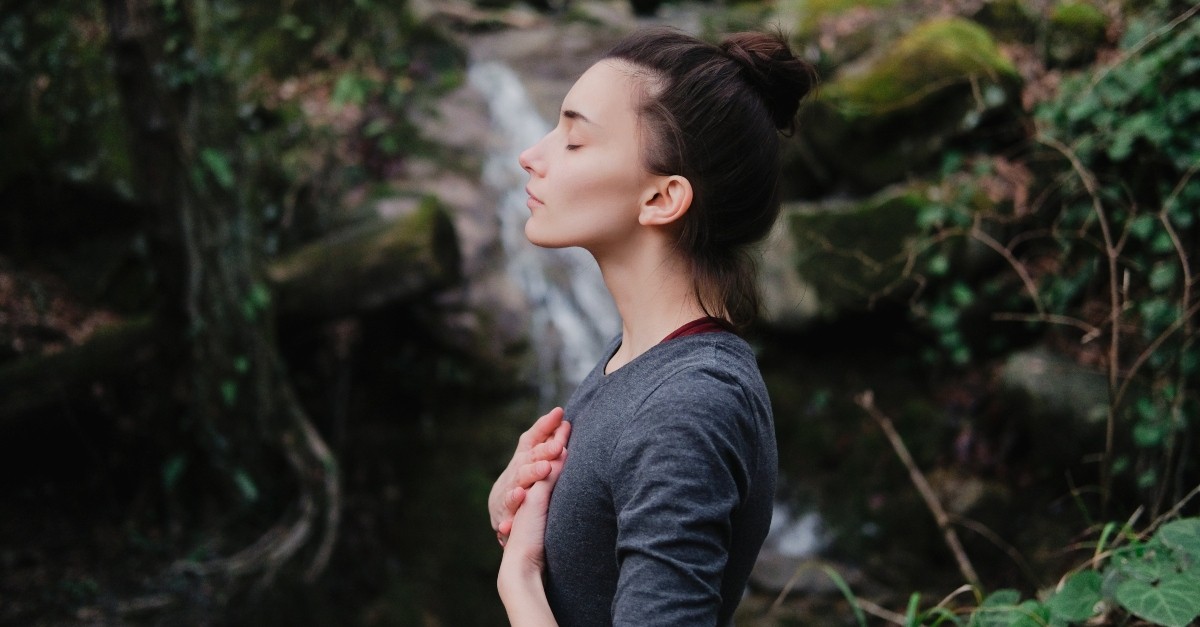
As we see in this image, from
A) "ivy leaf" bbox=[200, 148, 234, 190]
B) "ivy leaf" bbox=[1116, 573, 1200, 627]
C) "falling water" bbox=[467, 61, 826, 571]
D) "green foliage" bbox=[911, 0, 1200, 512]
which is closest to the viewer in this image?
"ivy leaf" bbox=[1116, 573, 1200, 627]

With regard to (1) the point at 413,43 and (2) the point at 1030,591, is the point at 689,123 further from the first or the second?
(1) the point at 413,43

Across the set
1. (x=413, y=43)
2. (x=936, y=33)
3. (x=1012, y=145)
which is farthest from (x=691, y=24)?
(x=1012, y=145)

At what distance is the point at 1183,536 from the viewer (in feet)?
5.57

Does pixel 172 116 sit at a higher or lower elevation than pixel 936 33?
lower

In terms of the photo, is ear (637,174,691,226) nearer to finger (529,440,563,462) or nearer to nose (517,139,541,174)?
nose (517,139,541,174)

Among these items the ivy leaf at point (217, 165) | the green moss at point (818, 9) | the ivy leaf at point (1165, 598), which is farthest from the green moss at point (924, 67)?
the ivy leaf at point (1165, 598)

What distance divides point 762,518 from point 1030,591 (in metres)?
3.46

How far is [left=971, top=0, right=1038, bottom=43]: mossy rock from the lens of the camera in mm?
5438

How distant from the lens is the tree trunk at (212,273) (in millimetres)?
3875

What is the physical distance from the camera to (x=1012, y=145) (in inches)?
203

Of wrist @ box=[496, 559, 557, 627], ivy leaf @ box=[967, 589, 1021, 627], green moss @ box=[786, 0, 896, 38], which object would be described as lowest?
ivy leaf @ box=[967, 589, 1021, 627]

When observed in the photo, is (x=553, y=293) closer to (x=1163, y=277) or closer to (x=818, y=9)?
(x=818, y=9)

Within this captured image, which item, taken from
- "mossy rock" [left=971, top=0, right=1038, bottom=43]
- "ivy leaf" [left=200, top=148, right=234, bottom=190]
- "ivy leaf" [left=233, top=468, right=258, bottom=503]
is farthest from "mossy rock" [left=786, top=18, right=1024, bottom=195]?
"ivy leaf" [left=233, top=468, right=258, bottom=503]

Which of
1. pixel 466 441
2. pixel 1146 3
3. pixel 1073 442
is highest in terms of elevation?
pixel 1146 3
